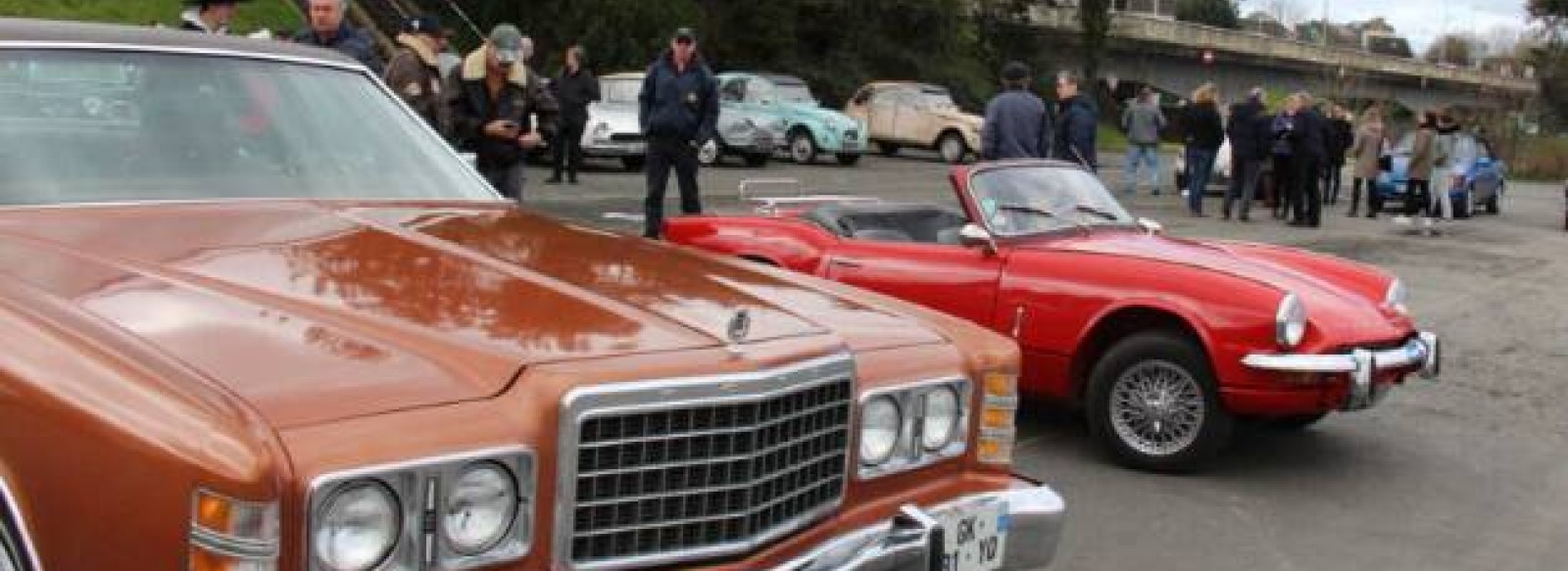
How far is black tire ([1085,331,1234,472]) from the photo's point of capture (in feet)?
19.9

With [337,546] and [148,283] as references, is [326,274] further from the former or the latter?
[337,546]

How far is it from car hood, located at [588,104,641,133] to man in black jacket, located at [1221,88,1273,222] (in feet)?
26.2

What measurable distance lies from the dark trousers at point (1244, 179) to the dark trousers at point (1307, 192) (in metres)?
0.51

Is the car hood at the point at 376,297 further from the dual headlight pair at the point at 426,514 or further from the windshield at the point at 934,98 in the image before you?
the windshield at the point at 934,98

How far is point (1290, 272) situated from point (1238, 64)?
200 feet

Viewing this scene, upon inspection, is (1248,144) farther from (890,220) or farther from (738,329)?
(738,329)

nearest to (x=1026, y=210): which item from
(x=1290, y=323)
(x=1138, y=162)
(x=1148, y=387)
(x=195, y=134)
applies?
(x=1148, y=387)

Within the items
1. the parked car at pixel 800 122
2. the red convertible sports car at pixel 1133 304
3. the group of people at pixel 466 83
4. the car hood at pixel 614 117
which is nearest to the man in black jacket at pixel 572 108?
the car hood at pixel 614 117

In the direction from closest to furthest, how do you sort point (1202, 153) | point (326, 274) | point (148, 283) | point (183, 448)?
point (183, 448) < point (148, 283) < point (326, 274) < point (1202, 153)

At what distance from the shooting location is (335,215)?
378 cm

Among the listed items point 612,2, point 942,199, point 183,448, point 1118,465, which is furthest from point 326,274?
point 612,2

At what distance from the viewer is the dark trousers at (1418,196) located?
19734 mm

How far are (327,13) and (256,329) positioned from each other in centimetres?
458

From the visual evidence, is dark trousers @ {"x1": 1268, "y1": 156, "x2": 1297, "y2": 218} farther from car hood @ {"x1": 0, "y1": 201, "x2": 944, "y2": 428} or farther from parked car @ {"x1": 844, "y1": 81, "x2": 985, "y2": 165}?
car hood @ {"x1": 0, "y1": 201, "x2": 944, "y2": 428}
